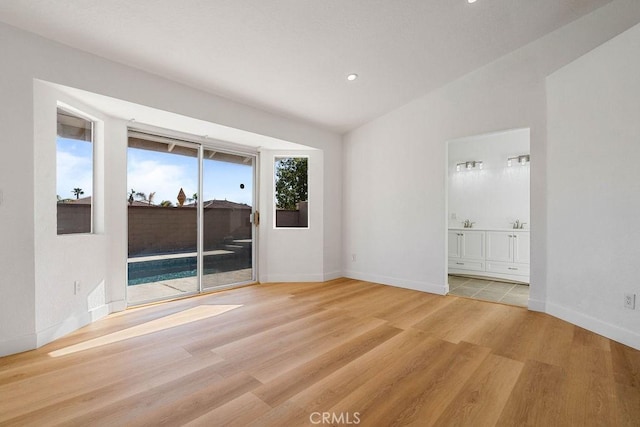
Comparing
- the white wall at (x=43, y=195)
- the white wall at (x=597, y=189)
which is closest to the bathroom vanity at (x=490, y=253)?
the white wall at (x=597, y=189)

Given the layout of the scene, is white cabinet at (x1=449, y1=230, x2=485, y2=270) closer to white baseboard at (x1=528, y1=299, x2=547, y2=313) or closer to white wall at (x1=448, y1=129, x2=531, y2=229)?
white wall at (x1=448, y1=129, x2=531, y2=229)

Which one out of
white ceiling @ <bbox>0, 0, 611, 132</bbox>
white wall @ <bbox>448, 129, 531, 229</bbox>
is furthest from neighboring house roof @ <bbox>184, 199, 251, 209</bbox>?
white wall @ <bbox>448, 129, 531, 229</bbox>

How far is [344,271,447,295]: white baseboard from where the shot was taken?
13.9 feet

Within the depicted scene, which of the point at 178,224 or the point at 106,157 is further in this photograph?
the point at 178,224

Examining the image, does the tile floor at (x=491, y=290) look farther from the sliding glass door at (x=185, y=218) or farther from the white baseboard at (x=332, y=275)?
the sliding glass door at (x=185, y=218)

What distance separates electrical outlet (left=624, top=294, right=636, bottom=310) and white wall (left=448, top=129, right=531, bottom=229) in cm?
321

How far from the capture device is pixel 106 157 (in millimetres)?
3359

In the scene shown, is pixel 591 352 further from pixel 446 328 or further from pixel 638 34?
pixel 638 34

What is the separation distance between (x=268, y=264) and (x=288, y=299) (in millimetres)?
1208

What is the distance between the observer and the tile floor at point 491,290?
13.2ft

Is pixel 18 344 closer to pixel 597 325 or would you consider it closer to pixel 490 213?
pixel 597 325

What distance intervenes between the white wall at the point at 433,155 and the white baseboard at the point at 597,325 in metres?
0.19

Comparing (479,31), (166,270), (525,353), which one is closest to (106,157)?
(166,270)

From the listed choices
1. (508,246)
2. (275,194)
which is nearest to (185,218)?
(275,194)
